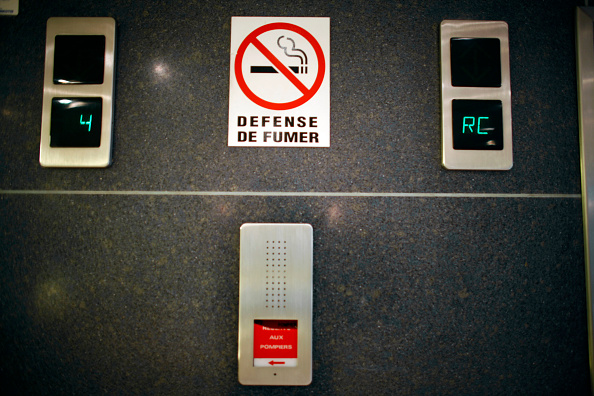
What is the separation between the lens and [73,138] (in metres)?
0.99

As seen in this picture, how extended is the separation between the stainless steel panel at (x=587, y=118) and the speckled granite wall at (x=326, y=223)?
0.07ft

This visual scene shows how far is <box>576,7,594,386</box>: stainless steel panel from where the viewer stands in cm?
100

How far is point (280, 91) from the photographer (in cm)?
101

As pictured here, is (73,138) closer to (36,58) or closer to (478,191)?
(36,58)

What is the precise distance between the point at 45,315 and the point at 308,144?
0.94 meters

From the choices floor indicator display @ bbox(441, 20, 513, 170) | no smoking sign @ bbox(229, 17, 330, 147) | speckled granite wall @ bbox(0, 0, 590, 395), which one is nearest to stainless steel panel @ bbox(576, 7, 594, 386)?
speckled granite wall @ bbox(0, 0, 590, 395)

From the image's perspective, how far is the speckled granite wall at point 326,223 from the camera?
99 cm

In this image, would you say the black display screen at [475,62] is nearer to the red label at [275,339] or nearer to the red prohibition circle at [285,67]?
the red prohibition circle at [285,67]

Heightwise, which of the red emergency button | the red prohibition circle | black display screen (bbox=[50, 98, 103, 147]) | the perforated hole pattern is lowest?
the red emergency button

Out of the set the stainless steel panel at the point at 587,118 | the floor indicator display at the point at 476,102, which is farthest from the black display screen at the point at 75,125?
the stainless steel panel at the point at 587,118

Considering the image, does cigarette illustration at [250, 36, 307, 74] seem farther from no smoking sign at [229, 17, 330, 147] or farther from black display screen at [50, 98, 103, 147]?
black display screen at [50, 98, 103, 147]

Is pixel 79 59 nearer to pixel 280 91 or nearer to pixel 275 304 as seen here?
pixel 280 91

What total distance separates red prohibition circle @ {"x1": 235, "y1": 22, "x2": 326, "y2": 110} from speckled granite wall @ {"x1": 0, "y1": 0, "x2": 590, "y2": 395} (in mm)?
47

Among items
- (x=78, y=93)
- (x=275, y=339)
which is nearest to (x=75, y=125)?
(x=78, y=93)
